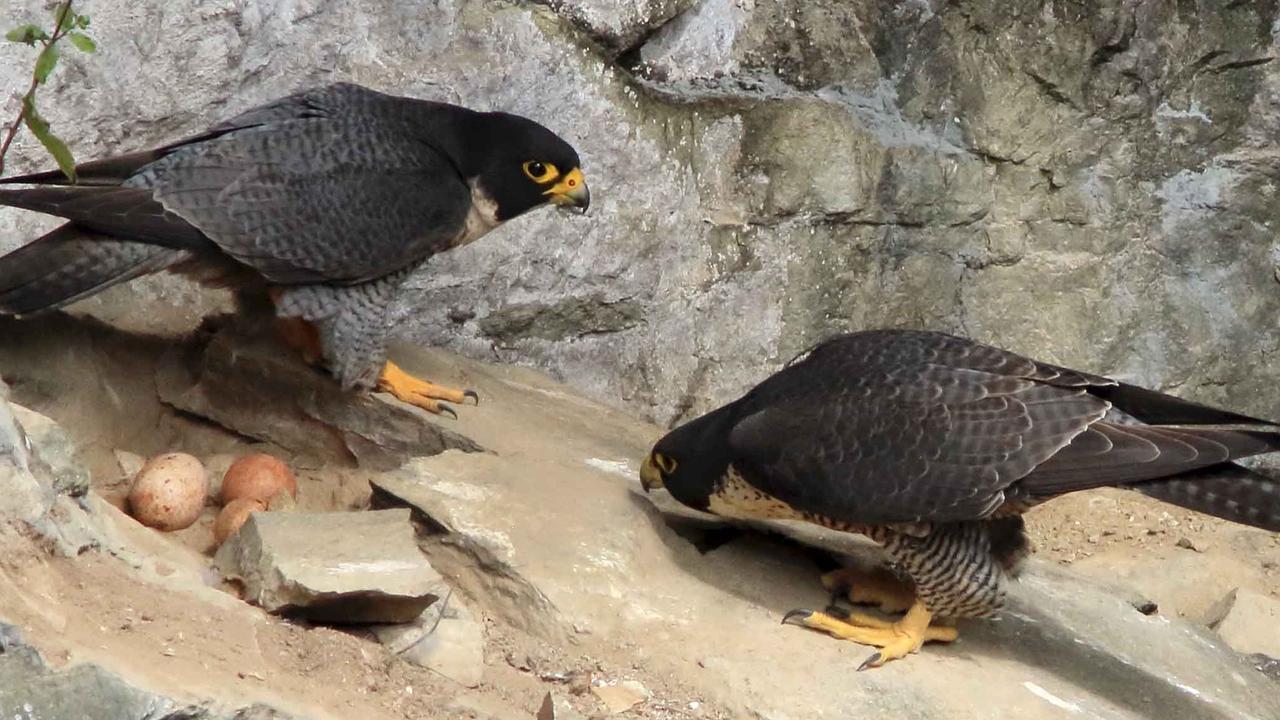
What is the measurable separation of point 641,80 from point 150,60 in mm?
2173

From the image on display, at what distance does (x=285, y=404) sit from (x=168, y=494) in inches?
38.8

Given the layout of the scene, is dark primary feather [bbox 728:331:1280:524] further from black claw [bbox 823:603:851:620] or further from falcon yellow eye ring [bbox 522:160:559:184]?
falcon yellow eye ring [bbox 522:160:559:184]

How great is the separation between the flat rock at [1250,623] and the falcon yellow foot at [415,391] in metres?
3.36

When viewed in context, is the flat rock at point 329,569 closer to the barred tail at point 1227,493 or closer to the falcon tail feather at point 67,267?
the falcon tail feather at point 67,267

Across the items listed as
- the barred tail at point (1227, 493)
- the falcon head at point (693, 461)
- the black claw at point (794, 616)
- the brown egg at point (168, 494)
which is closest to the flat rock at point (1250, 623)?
the barred tail at point (1227, 493)

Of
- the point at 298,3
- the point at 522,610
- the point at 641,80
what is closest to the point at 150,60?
the point at 298,3

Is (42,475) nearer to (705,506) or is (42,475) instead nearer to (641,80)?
(705,506)

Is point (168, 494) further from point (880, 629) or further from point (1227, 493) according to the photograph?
point (1227, 493)

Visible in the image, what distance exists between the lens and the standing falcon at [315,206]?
529cm

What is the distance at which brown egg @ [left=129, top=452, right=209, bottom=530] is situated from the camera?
4.98m

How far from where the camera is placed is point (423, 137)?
19.4 ft

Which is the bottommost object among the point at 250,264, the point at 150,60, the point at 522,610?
the point at 522,610

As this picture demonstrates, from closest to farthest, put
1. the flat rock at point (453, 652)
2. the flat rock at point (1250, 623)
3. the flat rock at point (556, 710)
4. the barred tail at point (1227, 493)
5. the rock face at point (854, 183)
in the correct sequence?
1. the flat rock at point (556, 710)
2. the flat rock at point (453, 652)
3. the barred tail at point (1227, 493)
4. the flat rock at point (1250, 623)
5. the rock face at point (854, 183)

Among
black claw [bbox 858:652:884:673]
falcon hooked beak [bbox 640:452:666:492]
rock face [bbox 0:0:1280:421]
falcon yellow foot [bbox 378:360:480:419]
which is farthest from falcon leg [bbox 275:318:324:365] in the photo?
black claw [bbox 858:652:884:673]
